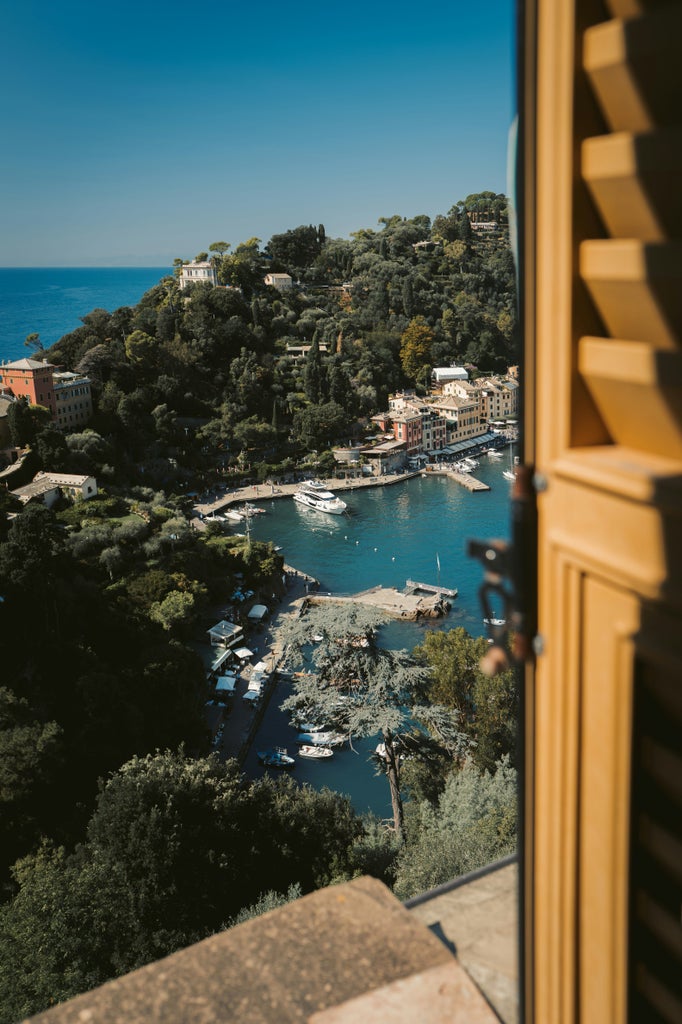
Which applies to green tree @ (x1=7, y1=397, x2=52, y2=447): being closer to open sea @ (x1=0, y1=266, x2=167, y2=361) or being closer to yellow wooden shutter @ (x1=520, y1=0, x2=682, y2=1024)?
yellow wooden shutter @ (x1=520, y1=0, x2=682, y2=1024)

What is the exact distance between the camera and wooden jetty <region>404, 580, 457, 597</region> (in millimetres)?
15812

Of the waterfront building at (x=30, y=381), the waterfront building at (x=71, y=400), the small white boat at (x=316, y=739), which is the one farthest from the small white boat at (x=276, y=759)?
the waterfront building at (x=71, y=400)

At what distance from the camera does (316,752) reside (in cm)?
1006

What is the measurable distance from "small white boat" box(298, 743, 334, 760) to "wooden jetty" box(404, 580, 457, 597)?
6.27m

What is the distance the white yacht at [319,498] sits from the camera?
21.1m

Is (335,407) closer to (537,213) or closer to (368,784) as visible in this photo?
(368,784)

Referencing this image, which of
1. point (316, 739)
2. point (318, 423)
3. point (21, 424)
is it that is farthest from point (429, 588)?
point (21, 424)

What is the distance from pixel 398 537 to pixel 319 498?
3.01 metres

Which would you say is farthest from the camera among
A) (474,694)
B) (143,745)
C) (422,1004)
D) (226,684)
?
(226,684)

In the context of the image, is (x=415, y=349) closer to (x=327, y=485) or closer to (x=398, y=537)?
(x=327, y=485)

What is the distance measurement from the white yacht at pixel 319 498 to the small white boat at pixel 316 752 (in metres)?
11.3

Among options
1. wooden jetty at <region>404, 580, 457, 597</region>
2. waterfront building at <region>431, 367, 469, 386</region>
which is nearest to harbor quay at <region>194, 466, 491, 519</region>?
waterfront building at <region>431, 367, 469, 386</region>

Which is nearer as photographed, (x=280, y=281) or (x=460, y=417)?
(x=460, y=417)

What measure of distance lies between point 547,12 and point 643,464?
290 mm
